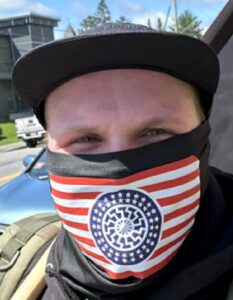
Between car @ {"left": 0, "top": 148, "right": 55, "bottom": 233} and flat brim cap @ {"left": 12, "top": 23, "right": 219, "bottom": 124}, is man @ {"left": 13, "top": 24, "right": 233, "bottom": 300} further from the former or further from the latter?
car @ {"left": 0, "top": 148, "right": 55, "bottom": 233}

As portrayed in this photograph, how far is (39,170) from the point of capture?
530cm

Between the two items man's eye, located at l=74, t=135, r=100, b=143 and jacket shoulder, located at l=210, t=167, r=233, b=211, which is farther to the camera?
jacket shoulder, located at l=210, t=167, r=233, b=211

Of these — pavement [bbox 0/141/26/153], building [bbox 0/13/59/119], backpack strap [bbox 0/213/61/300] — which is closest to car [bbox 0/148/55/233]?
backpack strap [bbox 0/213/61/300]

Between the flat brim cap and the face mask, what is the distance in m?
0.16

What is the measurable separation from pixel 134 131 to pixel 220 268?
378 millimetres

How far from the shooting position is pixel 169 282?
1479mm

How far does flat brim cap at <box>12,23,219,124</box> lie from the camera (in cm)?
148

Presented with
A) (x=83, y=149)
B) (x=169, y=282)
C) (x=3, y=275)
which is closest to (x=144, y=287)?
(x=169, y=282)

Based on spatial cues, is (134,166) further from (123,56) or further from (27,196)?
(27,196)

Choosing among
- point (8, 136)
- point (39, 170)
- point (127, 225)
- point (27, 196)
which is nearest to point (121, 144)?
point (127, 225)

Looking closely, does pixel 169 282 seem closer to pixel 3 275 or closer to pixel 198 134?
pixel 198 134

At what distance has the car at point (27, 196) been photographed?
15.1 ft

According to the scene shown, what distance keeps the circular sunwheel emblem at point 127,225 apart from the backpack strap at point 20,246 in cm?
42

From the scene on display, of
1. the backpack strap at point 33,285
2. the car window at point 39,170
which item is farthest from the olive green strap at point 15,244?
the car window at point 39,170
